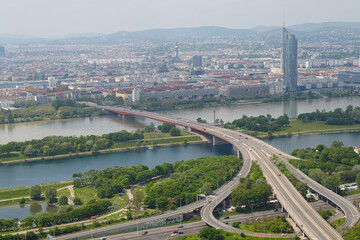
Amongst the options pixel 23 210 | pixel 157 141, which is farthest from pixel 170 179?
pixel 157 141

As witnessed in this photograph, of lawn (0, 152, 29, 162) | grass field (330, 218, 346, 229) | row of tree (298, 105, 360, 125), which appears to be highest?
row of tree (298, 105, 360, 125)

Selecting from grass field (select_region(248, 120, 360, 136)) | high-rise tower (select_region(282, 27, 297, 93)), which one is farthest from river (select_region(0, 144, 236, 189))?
high-rise tower (select_region(282, 27, 297, 93))

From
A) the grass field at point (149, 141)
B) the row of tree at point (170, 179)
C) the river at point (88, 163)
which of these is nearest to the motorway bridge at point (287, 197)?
the row of tree at point (170, 179)

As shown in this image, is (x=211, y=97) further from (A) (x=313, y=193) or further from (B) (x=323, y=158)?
(A) (x=313, y=193)

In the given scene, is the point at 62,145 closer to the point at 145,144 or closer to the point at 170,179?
the point at 145,144

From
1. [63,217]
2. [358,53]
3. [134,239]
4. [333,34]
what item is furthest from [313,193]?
[333,34]

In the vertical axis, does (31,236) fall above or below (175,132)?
below

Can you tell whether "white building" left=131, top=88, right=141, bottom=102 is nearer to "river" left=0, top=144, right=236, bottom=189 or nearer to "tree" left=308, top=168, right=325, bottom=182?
"river" left=0, top=144, right=236, bottom=189
